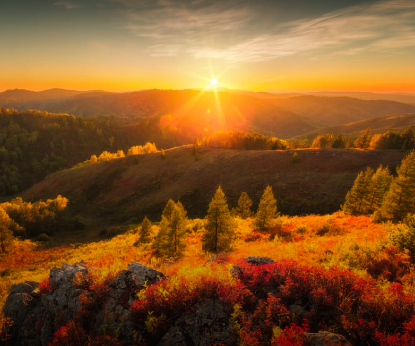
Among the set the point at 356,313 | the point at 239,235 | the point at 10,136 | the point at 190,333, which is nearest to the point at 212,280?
the point at 190,333

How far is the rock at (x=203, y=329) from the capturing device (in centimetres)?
589

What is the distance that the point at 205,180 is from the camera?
67.8 m

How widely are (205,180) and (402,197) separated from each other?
2012 inches

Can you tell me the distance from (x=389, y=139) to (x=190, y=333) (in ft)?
310

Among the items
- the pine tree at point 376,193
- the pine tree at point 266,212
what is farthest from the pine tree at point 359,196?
the pine tree at point 266,212

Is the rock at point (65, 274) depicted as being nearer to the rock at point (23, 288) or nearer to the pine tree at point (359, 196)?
the rock at point (23, 288)

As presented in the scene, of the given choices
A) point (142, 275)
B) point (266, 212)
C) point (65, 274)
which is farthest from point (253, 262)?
point (266, 212)

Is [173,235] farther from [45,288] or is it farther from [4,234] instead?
[4,234]

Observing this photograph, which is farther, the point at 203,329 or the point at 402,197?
the point at 402,197

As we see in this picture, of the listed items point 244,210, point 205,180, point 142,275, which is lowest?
point 205,180

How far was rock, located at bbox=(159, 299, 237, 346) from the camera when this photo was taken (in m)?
5.89

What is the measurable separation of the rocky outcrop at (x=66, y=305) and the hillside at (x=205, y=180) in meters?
45.9

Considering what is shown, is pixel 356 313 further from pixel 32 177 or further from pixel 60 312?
pixel 32 177

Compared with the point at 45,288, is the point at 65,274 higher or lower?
higher
